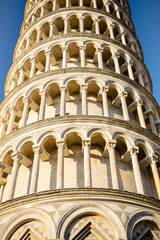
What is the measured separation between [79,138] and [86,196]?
434cm

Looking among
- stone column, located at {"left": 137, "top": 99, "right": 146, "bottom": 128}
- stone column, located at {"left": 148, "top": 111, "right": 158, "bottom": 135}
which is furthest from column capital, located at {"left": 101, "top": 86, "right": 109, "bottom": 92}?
stone column, located at {"left": 148, "top": 111, "right": 158, "bottom": 135}

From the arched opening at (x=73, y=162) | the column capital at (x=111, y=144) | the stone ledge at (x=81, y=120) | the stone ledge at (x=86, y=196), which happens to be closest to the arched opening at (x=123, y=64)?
the stone ledge at (x=81, y=120)

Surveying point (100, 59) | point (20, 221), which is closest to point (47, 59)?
point (100, 59)

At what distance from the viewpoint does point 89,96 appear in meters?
20.3

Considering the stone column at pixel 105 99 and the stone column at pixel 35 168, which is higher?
the stone column at pixel 105 99

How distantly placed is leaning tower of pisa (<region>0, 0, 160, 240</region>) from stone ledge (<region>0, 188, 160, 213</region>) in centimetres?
4

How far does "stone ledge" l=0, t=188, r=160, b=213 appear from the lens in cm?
1305

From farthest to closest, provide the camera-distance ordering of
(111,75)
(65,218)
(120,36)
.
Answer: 1. (120,36)
2. (111,75)
3. (65,218)

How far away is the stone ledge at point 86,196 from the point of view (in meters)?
13.1

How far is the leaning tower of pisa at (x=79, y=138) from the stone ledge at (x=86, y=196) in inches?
1.6

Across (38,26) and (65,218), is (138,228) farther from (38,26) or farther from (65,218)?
(38,26)

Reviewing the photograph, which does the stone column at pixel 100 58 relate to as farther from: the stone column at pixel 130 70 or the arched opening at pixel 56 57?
the arched opening at pixel 56 57

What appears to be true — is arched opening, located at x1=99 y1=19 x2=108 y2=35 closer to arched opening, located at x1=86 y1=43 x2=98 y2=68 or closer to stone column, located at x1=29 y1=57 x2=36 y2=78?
arched opening, located at x1=86 y1=43 x2=98 y2=68

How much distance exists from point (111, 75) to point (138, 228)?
10022 mm
